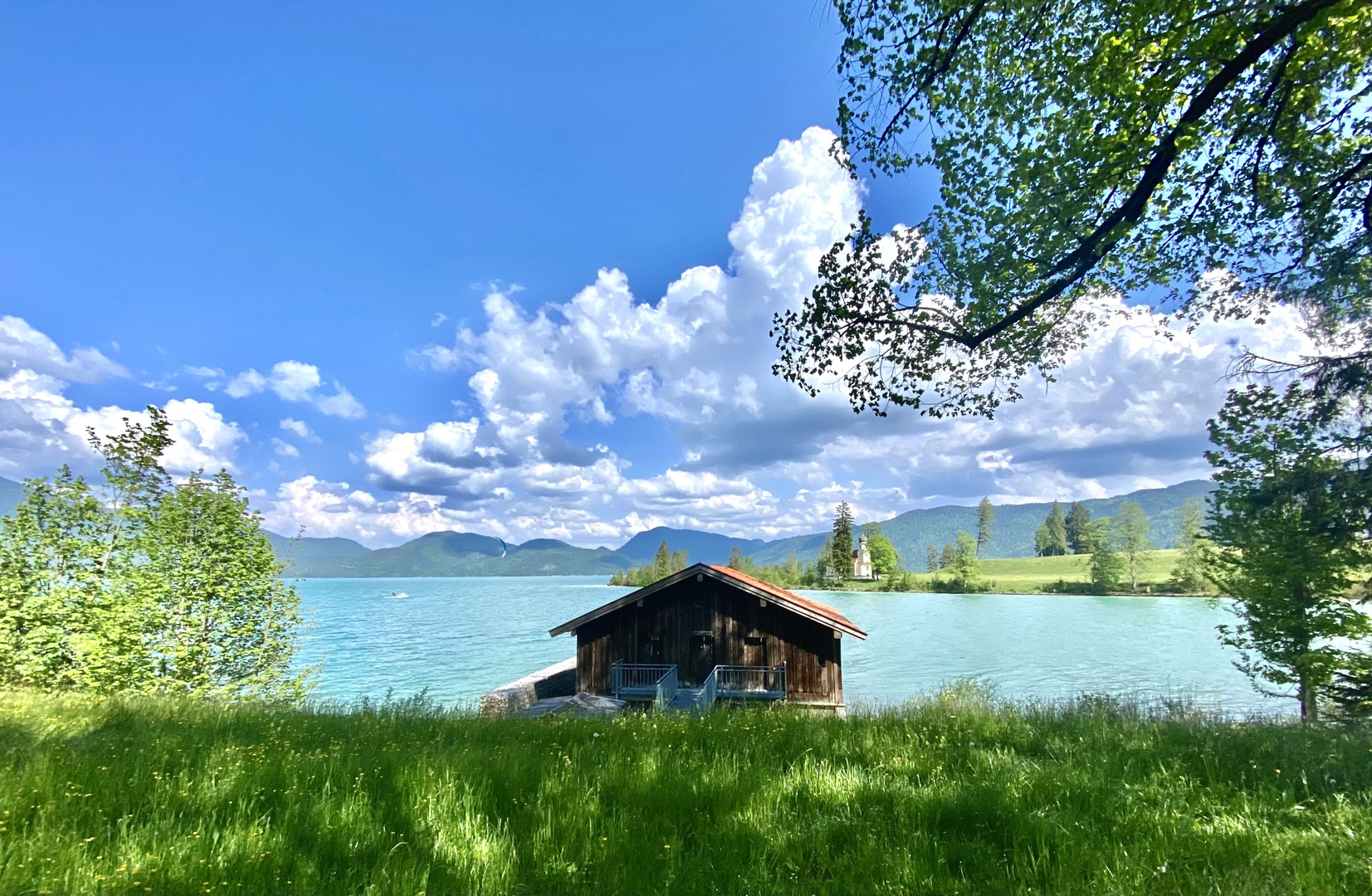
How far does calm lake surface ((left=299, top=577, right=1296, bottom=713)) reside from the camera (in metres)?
33.3

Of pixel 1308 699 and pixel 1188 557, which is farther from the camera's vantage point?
pixel 1188 557

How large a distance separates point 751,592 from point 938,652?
35.2m

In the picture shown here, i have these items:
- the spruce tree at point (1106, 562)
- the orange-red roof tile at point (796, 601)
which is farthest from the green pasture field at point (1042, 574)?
the orange-red roof tile at point (796, 601)

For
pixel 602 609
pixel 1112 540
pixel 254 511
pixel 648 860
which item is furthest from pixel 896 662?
pixel 1112 540

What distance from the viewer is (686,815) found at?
404cm

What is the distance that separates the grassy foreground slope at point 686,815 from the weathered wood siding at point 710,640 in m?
16.3

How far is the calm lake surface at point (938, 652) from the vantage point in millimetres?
33312

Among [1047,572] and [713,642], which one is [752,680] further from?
[1047,572]

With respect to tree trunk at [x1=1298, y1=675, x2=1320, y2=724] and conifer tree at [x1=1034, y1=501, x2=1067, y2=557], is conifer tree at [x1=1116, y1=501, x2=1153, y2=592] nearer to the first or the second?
conifer tree at [x1=1034, y1=501, x2=1067, y2=557]

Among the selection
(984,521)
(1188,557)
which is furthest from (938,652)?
(984,521)

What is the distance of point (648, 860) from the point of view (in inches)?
129

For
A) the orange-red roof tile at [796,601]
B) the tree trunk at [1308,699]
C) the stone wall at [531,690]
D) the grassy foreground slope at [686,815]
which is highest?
the grassy foreground slope at [686,815]

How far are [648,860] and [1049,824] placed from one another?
110 inches

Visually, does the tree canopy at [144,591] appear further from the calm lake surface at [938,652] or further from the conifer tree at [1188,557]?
the conifer tree at [1188,557]
